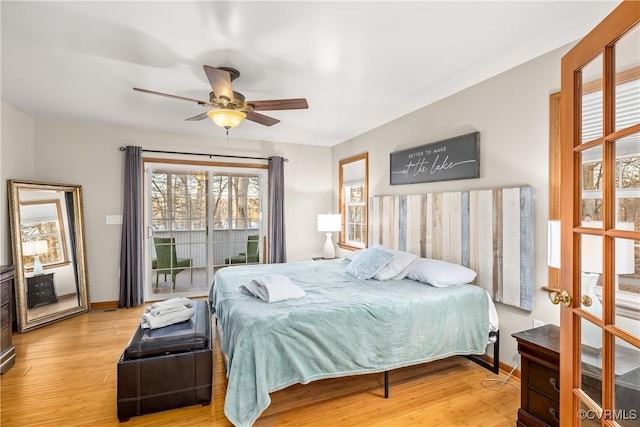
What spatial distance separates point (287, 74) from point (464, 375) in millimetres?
2955

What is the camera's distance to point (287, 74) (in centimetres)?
268

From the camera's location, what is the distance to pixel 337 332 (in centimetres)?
205

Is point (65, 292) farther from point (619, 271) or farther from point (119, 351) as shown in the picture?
point (619, 271)

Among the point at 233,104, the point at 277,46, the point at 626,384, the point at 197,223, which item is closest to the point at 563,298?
the point at 626,384

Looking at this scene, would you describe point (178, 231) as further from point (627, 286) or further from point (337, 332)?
point (627, 286)

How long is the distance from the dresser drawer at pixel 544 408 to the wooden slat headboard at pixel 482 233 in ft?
2.40

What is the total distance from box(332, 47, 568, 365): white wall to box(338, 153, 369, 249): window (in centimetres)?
Answer: 138

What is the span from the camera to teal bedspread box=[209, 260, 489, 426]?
1.82 meters

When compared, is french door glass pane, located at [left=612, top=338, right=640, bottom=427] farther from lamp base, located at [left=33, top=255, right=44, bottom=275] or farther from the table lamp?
lamp base, located at [left=33, top=255, right=44, bottom=275]

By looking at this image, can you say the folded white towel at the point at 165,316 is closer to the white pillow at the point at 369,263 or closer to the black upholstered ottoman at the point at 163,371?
the black upholstered ottoman at the point at 163,371

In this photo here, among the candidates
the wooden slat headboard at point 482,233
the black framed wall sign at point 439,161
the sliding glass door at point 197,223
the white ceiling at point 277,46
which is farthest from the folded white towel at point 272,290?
the sliding glass door at point 197,223

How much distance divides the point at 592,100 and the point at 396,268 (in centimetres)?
204

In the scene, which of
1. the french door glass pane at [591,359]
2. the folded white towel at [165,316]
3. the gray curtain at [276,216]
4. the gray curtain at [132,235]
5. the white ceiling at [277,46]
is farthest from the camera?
the gray curtain at [276,216]

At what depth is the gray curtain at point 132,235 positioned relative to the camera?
13.9 feet
